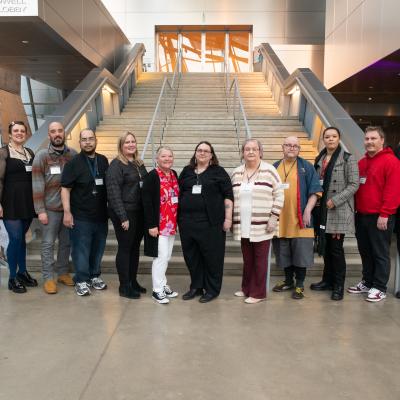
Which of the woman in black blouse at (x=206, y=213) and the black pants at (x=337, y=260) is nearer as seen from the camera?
the woman in black blouse at (x=206, y=213)

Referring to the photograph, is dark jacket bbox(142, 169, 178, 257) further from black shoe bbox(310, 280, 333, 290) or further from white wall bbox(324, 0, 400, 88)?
white wall bbox(324, 0, 400, 88)

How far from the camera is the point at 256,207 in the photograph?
3.93 meters

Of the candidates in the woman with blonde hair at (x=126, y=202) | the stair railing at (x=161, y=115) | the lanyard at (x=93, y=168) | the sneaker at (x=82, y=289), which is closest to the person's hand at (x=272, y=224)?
the woman with blonde hair at (x=126, y=202)

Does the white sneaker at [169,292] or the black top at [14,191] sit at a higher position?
the black top at [14,191]

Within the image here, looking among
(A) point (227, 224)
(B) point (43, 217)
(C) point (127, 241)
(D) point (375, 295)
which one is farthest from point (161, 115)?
(D) point (375, 295)

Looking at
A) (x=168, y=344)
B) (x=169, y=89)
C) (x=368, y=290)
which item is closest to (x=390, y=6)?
(x=169, y=89)

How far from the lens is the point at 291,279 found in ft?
14.5

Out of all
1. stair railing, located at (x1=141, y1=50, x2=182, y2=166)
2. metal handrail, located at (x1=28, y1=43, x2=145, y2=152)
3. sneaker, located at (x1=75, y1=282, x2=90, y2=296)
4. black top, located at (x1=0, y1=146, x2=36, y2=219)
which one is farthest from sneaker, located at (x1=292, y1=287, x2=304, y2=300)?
metal handrail, located at (x1=28, y1=43, x2=145, y2=152)

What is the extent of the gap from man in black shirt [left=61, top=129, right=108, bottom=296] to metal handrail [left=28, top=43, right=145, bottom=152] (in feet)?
5.99

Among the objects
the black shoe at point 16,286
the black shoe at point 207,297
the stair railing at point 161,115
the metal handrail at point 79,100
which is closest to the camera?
the black shoe at point 207,297

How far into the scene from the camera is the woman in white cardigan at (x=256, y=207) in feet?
12.8

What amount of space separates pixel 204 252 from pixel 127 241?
29.8 inches

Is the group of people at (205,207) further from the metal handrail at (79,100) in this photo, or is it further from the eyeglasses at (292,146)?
the metal handrail at (79,100)

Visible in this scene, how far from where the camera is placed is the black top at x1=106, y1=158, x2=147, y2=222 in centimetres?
393
